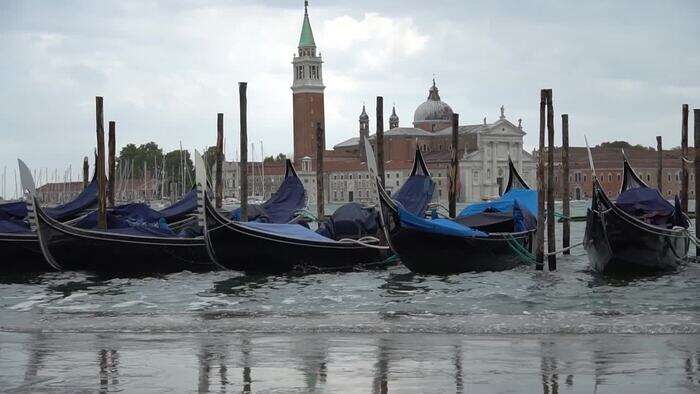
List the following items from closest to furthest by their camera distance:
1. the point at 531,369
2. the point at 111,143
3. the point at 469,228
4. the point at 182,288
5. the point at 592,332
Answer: the point at 531,369 < the point at 592,332 < the point at 182,288 < the point at 469,228 < the point at 111,143

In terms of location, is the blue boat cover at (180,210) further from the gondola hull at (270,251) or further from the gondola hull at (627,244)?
the gondola hull at (627,244)

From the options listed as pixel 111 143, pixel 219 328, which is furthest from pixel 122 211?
pixel 219 328

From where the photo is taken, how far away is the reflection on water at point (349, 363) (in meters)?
6.40

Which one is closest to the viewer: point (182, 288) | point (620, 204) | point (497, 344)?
point (497, 344)

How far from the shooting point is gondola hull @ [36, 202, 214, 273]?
15.5 metres

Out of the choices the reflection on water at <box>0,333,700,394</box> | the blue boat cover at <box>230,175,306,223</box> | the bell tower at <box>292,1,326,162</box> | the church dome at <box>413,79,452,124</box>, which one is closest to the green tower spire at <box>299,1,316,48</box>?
the bell tower at <box>292,1,326,162</box>

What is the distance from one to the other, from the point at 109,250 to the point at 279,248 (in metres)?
2.31

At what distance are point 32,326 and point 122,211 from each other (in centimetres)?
811

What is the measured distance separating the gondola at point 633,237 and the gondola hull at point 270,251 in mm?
3344

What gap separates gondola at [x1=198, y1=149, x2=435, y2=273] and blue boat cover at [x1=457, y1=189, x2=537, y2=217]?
184 cm

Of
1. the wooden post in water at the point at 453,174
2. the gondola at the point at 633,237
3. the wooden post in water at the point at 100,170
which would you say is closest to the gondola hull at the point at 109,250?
the wooden post in water at the point at 100,170

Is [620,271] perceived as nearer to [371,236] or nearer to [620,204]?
[620,204]

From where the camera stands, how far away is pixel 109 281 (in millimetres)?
15336

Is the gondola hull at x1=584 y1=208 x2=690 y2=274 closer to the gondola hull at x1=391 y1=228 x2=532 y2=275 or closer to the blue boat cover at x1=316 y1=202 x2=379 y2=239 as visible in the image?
the gondola hull at x1=391 y1=228 x2=532 y2=275
